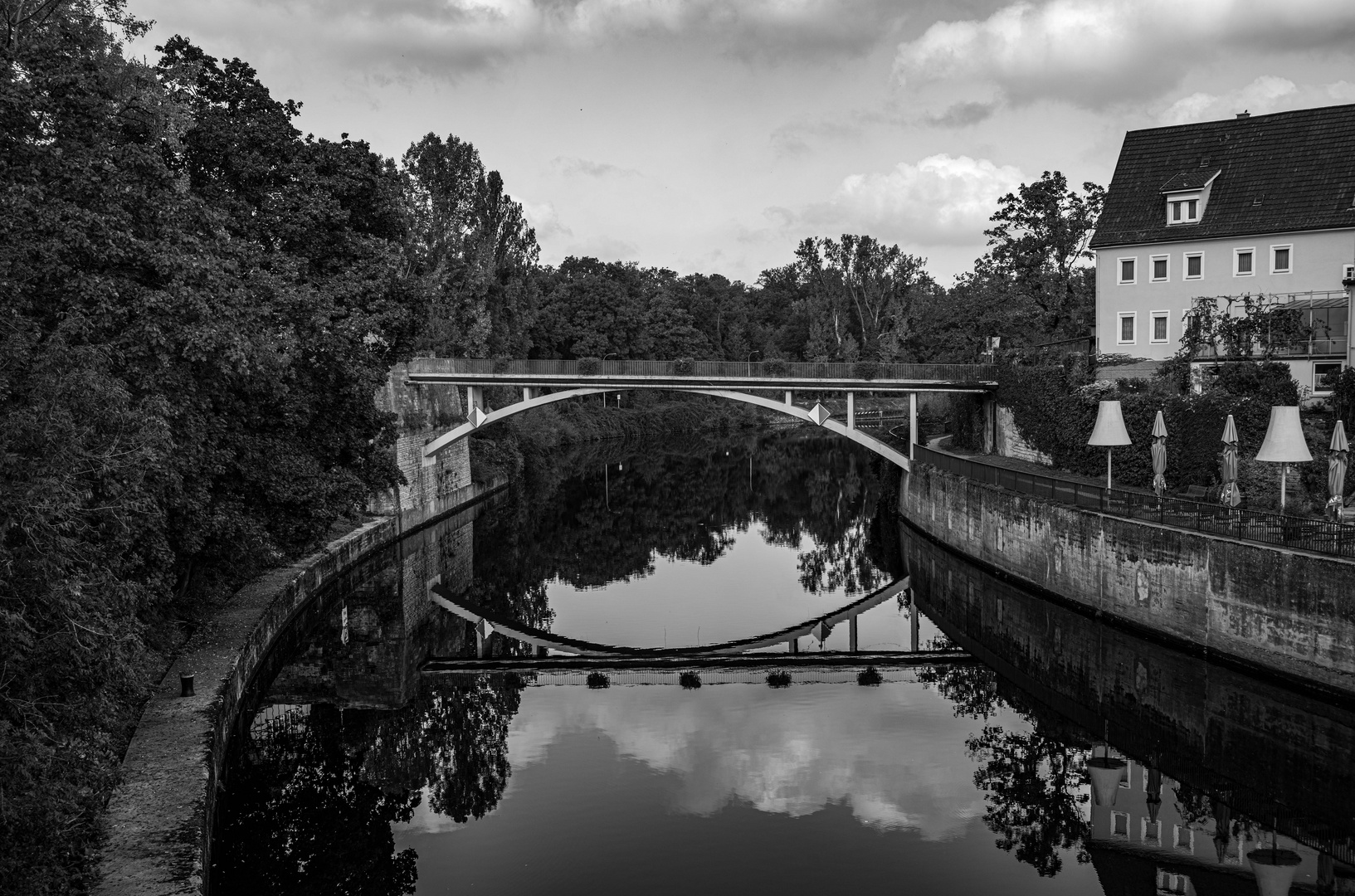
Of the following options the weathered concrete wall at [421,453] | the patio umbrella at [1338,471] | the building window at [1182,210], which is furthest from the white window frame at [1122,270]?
the weathered concrete wall at [421,453]

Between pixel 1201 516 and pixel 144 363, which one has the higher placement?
pixel 144 363

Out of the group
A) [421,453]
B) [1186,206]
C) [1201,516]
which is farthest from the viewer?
[421,453]

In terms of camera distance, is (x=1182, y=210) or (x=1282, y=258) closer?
(x=1282, y=258)

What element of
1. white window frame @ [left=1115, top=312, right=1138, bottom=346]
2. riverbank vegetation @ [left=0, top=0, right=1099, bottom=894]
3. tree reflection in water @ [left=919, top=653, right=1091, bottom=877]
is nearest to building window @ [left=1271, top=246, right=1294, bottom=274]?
white window frame @ [left=1115, top=312, right=1138, bottom=346]

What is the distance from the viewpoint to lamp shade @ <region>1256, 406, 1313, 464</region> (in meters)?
20.6

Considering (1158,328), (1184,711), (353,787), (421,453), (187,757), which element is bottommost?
(353,787)

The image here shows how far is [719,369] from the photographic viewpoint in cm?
4119

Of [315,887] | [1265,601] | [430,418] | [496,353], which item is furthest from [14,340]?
[496,353]

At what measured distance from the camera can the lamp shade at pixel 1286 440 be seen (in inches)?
810

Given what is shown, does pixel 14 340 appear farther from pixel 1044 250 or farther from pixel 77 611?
pixel 1044 250

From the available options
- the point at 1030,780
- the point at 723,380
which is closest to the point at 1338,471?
the point at 1030,780

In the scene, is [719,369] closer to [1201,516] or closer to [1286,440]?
[1201,516]

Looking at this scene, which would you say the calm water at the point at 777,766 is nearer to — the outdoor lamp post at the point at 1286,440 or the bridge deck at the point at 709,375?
the outdoor lamp post at the point at 1286,440

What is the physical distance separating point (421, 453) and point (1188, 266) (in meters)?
28.4
